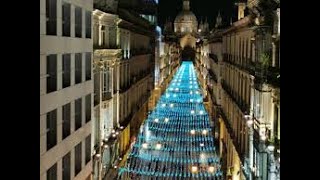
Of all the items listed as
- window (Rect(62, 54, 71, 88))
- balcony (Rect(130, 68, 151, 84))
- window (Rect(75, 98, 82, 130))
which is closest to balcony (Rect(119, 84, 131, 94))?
balcony (Rect(130, 68, 151, 84))

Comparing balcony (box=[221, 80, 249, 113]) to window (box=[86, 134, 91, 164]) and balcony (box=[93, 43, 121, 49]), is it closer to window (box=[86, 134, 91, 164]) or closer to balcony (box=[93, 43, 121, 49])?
balcony (box=[93, 43, 121, 49])

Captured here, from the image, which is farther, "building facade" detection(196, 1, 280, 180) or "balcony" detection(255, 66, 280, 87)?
"building facade" detection(196, 1, 280, 180)

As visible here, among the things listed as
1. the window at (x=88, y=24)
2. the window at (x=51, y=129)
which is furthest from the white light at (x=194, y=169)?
the window at (x=51, y=129)

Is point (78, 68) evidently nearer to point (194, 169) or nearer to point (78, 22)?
point (78, 22)

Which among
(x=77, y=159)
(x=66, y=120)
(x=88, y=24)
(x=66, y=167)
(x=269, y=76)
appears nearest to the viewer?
(x=66, y=167)

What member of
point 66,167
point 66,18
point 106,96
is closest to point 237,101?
point 106,96

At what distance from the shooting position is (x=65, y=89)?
23.8m

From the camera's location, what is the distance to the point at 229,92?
5459 cm

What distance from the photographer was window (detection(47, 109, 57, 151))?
2084 centimetres

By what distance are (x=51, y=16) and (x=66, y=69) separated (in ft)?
10.4

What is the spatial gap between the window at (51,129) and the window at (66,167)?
1.86 m
